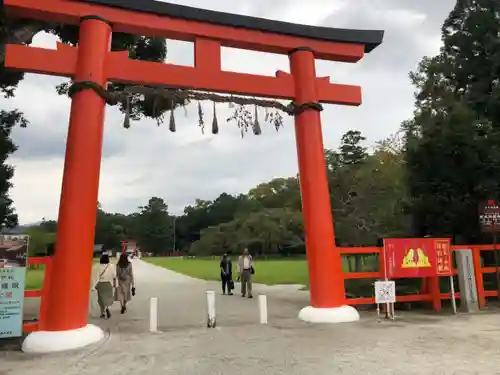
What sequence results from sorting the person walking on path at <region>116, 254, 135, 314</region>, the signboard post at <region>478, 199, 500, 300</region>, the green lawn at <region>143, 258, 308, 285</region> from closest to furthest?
the signboard post at <region>478, 199, 500, 300</region>, the person walking on path at <region>116, 254, 135, 314</region>, the green lawn at <region>143, 258, 308, 285</region>

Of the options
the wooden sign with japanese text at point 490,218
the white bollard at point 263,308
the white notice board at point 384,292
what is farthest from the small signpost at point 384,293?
the wooden sign with japanese text at point 490,218

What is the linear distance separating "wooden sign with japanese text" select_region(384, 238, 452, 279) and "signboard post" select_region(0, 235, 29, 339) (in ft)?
23.1

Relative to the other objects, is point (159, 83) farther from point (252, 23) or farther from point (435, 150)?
point (435, 150)

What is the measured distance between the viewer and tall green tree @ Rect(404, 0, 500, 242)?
37.8 feet

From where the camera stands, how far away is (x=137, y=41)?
1223cm

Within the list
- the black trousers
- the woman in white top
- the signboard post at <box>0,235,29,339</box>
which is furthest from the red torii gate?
the black trousers

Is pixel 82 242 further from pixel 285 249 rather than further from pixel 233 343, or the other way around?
pixel 285 249

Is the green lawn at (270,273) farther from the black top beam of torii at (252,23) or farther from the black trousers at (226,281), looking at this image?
the black top beam of torii at (252,23)

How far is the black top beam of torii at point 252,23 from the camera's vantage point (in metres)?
8.48

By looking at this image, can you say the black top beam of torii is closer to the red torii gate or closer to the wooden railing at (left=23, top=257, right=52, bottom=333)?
the red torii gate

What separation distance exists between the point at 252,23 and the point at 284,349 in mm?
6381

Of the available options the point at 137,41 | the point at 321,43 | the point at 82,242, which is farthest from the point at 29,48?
the point at 321,43

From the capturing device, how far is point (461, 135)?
11586 mm

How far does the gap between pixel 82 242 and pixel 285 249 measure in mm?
53187
